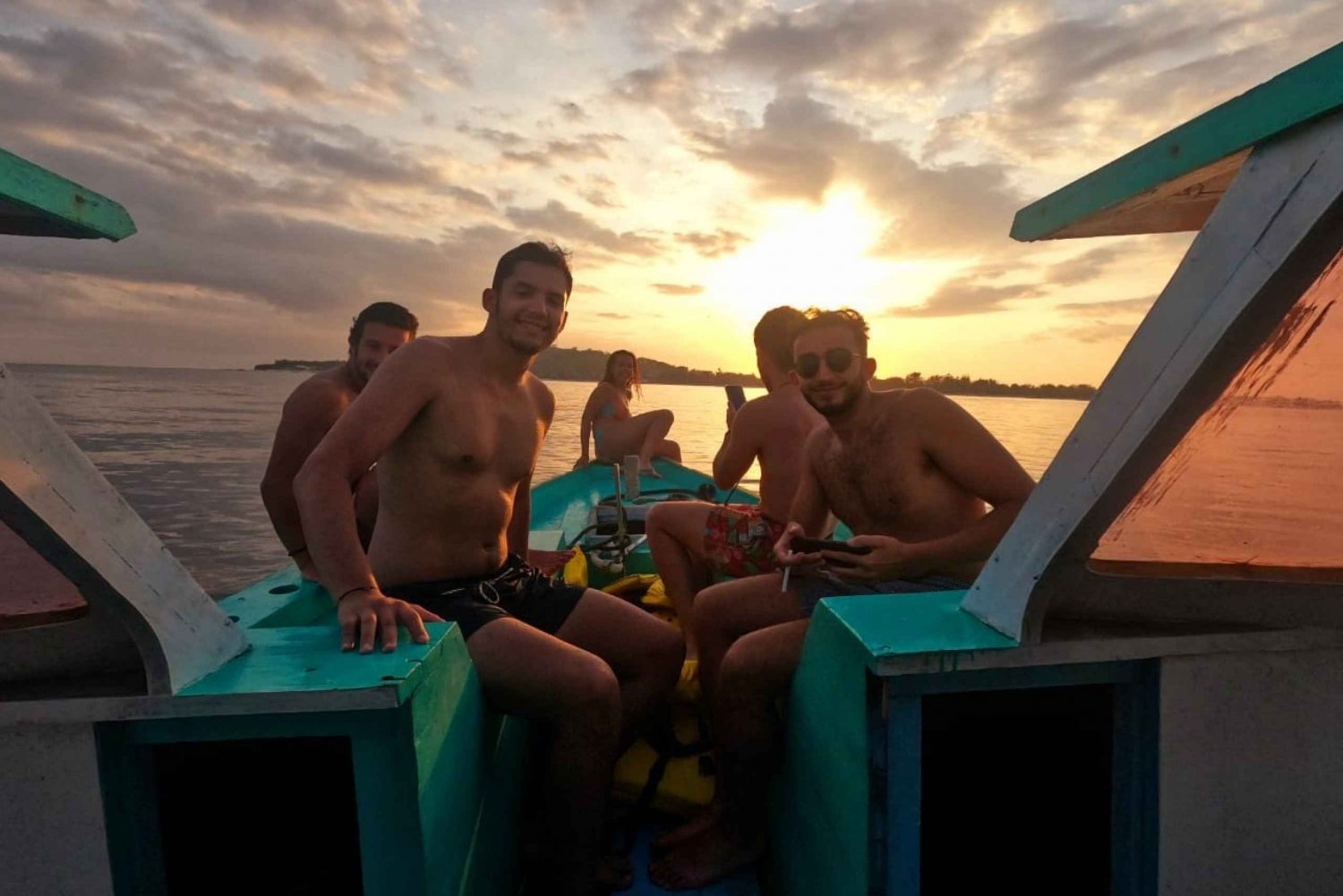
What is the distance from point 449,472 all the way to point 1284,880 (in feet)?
7.78

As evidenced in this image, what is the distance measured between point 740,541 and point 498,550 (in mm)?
1090

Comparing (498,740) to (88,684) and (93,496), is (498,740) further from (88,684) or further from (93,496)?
(93,496)

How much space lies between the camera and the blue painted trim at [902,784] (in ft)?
4.75

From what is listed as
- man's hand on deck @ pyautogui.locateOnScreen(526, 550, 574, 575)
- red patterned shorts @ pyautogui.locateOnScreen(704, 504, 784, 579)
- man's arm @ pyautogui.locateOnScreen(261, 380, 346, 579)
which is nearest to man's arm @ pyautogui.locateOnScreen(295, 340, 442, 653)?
man's arm @ pyautogui.locateOnScreen(261, 380, 346, 579)

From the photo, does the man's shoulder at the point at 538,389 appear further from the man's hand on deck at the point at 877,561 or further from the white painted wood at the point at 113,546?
the white painted wood at the point at 113,546

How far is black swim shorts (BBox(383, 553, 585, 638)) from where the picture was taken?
7.41ft

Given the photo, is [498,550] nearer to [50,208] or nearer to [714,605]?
[714,605]

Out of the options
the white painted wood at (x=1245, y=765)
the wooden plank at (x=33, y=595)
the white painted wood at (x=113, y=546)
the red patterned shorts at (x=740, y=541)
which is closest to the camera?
the white painted wood at (x=113, y=546)

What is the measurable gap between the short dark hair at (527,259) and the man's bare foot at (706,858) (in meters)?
1.95

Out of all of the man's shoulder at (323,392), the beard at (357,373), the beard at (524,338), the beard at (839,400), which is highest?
the beard at (524,338)

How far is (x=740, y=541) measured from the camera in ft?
10.6

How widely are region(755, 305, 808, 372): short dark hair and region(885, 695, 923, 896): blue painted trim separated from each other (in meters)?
2.44

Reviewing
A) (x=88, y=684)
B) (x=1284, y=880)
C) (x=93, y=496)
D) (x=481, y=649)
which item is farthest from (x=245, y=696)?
(x=1284, y=880)

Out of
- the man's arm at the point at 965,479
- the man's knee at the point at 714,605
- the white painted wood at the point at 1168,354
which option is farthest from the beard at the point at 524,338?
the white painted wood at the point at 1168,354
